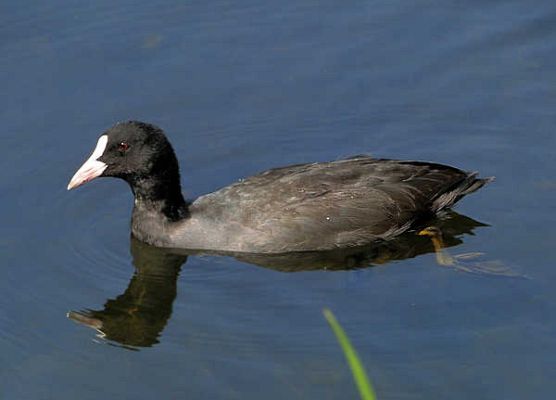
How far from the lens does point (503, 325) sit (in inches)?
352

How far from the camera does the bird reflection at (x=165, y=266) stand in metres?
9.46

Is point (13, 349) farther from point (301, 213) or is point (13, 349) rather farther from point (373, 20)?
point (373, 20)

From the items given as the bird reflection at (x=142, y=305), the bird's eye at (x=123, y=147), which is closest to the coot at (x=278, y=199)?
the bird's eye at (x=123, y=147)

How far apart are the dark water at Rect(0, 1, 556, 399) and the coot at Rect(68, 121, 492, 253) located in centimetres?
20

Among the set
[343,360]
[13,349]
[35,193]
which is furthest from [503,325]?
[35,193]

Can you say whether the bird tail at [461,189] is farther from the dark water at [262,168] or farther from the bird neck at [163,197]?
the bird neck at [163,197]

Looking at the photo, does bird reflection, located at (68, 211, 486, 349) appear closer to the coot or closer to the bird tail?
the coot

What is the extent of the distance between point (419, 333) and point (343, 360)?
0.57 metres

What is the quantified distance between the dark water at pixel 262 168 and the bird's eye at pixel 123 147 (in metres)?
0.82

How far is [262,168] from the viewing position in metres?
11.2

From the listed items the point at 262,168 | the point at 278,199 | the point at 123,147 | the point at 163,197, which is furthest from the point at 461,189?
the point at 123,147

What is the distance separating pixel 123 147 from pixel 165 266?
98 cm

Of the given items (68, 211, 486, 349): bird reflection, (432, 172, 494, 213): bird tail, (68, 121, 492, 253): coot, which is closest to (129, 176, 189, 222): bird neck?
(68, 121, 492, 253): coot

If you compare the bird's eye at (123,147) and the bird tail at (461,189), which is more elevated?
the bird's eye at (123,147)
